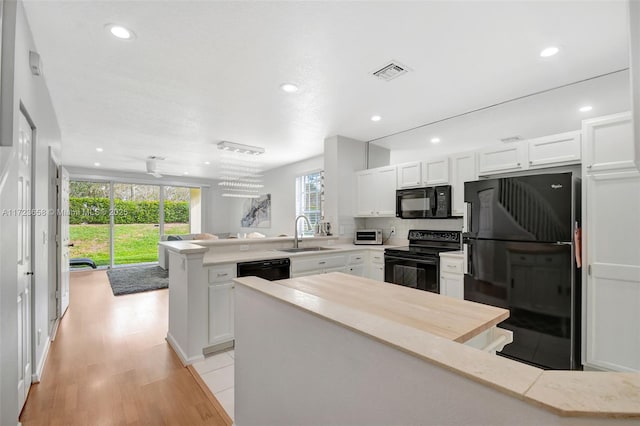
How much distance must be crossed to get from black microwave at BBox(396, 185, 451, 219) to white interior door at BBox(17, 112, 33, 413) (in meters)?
3.73

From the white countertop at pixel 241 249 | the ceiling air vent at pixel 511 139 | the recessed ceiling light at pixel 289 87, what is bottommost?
the white countertop at pixel 241 249

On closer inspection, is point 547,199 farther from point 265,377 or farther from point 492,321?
point 265,377

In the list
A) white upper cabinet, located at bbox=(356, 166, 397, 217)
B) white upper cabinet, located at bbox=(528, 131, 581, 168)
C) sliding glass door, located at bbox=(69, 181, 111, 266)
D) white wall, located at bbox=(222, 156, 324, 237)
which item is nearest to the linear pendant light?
white wall, located at bbox=(222, 156, 324, 237)

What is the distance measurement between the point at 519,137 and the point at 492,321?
9.66 feet

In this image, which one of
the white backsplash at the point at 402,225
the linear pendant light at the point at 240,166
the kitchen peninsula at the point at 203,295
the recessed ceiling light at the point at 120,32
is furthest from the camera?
the linear pendant light at the point at 240,166

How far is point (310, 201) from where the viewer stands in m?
6.18

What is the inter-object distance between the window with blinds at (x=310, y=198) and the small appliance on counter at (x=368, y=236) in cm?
148

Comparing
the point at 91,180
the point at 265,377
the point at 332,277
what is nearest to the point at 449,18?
the point at 332,277

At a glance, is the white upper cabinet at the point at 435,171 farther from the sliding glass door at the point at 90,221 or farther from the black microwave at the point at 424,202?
the sliding glass door at the point at 90,221

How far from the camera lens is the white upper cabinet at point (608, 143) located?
7.13 feet

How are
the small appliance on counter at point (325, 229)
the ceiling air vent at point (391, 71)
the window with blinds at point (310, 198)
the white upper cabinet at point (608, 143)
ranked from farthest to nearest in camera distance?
the window with blinds at point (310, 198) → the small appliance on counter at point (325, 229) → the ceiling air vent at point (391, 71) → the white upper cabinet at point (608, 143)

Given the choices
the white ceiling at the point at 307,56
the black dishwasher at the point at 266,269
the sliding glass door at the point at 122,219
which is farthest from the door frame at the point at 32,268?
the sliding glass door at the point at 122,219

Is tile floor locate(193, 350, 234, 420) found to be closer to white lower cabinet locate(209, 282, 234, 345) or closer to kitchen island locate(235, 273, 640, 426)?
white lower cabinet locate(209, 282, 234, 345)

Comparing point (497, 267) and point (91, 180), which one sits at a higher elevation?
point (91, 180)
